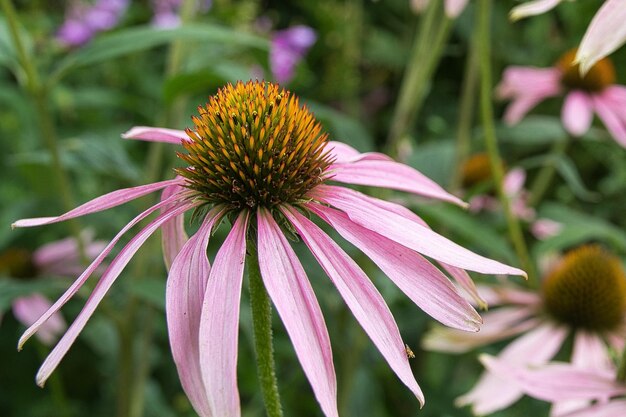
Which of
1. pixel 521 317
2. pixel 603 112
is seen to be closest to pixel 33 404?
pixel 521 317

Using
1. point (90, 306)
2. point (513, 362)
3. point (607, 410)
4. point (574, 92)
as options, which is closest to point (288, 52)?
point (574, 92)

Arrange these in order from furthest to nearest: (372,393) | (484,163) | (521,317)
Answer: (484,163), (372,393), (521,317)

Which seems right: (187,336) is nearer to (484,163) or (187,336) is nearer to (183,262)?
(183,262)

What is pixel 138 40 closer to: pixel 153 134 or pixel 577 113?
pixel 153 134

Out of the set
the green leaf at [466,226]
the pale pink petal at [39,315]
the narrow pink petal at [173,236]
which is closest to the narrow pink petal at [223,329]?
the narrow pink petal at [173,236]

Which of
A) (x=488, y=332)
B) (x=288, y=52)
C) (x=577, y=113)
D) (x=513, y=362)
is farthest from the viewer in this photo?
(x=288, y=52)

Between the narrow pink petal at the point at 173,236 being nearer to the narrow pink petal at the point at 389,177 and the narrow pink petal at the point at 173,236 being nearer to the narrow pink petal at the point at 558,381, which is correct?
the narrow pink petal at the point at 389,177
